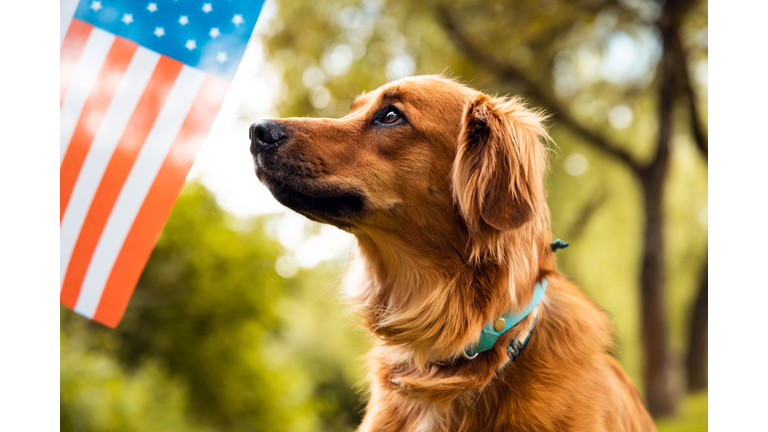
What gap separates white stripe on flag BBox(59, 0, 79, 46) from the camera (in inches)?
81.0

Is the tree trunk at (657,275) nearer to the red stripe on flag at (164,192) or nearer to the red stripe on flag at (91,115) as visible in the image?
the red stripe on flag at (164,192)

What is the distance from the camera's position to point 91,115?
2086mm

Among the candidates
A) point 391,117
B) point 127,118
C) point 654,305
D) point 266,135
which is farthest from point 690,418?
point 127,118

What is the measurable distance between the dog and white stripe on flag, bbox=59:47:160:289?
0.58 m

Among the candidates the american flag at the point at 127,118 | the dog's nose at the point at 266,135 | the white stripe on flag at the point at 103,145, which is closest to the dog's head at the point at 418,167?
the dog's nose at the point at 266,135

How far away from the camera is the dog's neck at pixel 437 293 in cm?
170

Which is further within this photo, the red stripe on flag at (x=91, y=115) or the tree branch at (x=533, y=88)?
the tree branch at (x=533, y=88)

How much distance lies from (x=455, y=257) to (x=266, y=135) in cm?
73

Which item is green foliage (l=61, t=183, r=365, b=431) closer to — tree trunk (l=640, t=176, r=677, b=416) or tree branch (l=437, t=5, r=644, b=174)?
tree branch (l=437, t=5, r=644, b=174)

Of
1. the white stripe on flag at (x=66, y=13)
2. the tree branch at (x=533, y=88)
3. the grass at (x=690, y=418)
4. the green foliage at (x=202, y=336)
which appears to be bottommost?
the green foliage at (x=202, y=336)

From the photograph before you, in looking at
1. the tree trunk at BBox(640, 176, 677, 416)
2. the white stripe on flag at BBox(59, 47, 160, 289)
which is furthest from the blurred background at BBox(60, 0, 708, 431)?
the white stripe on flag at BBox(59, 47, 160, 289)

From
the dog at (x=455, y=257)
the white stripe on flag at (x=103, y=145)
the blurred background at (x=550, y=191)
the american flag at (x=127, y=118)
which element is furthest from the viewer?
the blurred background at (x=550, y=191)

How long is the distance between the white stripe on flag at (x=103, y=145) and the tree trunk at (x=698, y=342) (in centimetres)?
537

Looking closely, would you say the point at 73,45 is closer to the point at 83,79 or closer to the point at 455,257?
the point at 83,79
